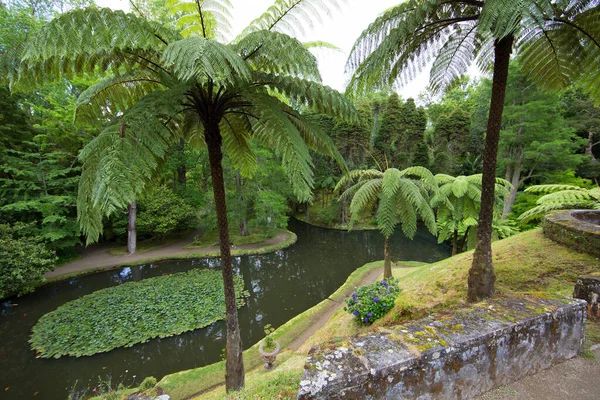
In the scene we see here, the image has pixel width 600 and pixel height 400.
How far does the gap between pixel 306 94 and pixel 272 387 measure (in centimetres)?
277

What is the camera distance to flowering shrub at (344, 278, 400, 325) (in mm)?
4305

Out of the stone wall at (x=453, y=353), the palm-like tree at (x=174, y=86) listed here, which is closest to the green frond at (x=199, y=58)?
the palm-like tree at (x=174, y=86)

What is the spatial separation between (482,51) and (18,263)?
1233cm

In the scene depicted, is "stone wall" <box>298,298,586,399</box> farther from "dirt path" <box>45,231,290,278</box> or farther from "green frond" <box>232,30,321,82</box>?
"dirt path" <box>45,231,290,278</box>

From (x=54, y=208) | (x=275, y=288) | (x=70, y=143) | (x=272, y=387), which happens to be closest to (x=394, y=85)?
(x=272, y=387)

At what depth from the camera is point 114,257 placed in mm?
12070

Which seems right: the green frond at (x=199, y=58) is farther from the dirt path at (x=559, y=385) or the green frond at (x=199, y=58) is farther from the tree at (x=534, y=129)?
the tree at (x=534, y=129)

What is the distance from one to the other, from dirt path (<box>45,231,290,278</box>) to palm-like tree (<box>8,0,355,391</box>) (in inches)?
411

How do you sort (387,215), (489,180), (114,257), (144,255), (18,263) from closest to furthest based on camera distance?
(489,180)
(387,215)
(18,263)
(114,257)
(144,255)

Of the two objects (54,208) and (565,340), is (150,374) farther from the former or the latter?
(54,208)

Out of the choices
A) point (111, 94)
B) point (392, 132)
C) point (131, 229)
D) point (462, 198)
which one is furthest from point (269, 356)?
point (392, 132)

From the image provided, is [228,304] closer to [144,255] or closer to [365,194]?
[365,194]

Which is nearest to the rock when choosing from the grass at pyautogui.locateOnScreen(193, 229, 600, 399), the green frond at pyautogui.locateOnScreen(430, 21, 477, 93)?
the grass at pyautogui.locateOnScreen(193, 229, 600, 399)

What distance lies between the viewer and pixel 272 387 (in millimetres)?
2193
